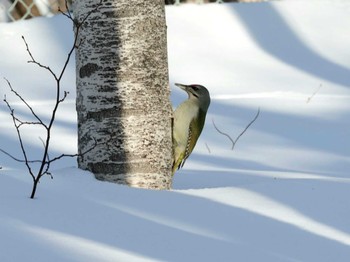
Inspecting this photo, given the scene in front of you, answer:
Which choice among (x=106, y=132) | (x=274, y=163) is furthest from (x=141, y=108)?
(x=274, y=163)

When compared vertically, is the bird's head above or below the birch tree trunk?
below

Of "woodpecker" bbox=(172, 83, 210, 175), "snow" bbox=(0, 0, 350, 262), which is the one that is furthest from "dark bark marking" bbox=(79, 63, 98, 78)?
"woodpecker" bbox=(172, 83, 210, 175)

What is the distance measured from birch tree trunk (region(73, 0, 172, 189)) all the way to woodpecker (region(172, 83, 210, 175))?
46cm

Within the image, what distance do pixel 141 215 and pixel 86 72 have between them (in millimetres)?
872

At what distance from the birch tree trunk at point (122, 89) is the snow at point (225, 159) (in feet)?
0.52

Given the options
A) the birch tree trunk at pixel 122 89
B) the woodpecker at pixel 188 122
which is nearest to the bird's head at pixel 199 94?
the woodpecker at pixel 188 122

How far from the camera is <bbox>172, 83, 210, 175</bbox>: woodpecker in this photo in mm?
4746

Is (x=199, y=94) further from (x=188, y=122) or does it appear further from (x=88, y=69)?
(x=88, y=69)

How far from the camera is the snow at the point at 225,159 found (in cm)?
332

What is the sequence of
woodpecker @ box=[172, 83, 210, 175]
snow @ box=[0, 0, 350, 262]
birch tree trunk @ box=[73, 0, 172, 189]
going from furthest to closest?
woodpecker @ box=[172, 83, 210, 175], birch tree trunk @ box=[73, 0, 172, 189], snow @ box=[0, 0, 350, 262]

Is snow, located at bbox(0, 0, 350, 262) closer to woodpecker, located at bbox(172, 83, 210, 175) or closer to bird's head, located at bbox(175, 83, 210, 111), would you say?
woodpecker, located at bbox(172, 83, 210, 175)

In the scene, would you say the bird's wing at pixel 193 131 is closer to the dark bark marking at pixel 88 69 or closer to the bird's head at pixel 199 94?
the bird's head at pixel 199 94

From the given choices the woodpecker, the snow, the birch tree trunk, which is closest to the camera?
the snow

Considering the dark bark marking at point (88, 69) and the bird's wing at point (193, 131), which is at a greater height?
the dark bark marking at point (88, 69)
